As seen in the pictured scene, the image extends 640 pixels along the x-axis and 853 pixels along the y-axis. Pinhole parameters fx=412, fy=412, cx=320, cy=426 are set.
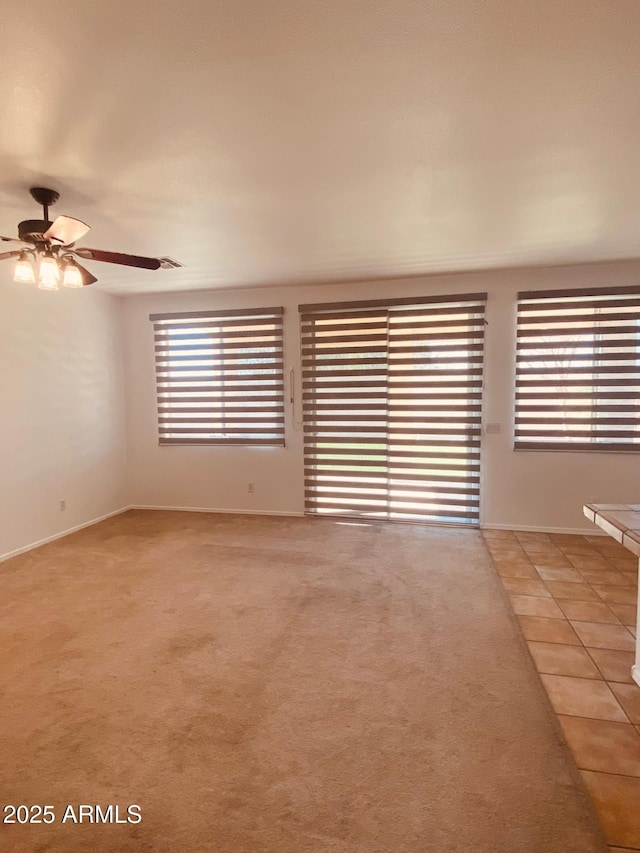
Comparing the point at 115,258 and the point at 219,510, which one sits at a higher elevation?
the point at 115,258

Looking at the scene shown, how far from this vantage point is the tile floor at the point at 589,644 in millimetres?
1513

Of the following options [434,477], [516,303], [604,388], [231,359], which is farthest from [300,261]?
[604,388]

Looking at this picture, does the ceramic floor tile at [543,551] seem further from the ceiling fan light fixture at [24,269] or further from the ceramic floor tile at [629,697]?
the ceiling fan light fixture at [24,269]

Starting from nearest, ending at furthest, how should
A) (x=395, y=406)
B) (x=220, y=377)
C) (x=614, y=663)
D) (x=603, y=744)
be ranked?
1. (x=603, y=744)
2. (x=614, y=663)
3. (x=395, y=406)
4. (x=220, y=377)

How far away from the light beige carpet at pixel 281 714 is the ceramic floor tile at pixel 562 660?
0.08m

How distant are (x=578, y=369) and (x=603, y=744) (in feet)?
10.4

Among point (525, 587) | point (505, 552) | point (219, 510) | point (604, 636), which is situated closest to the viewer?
point (604, 636)

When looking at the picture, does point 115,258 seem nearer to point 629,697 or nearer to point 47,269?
point 47,269

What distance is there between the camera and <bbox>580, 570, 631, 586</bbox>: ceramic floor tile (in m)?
3.07

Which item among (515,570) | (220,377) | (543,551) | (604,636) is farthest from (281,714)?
(220,377)

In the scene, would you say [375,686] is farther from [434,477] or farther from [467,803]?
[434,477]

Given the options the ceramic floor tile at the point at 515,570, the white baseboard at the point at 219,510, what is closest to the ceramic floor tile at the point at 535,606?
the ceramic floor tile at the point at 515,570

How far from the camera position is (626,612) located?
2.66 meters

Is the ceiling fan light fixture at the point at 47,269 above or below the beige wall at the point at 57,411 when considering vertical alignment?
above
